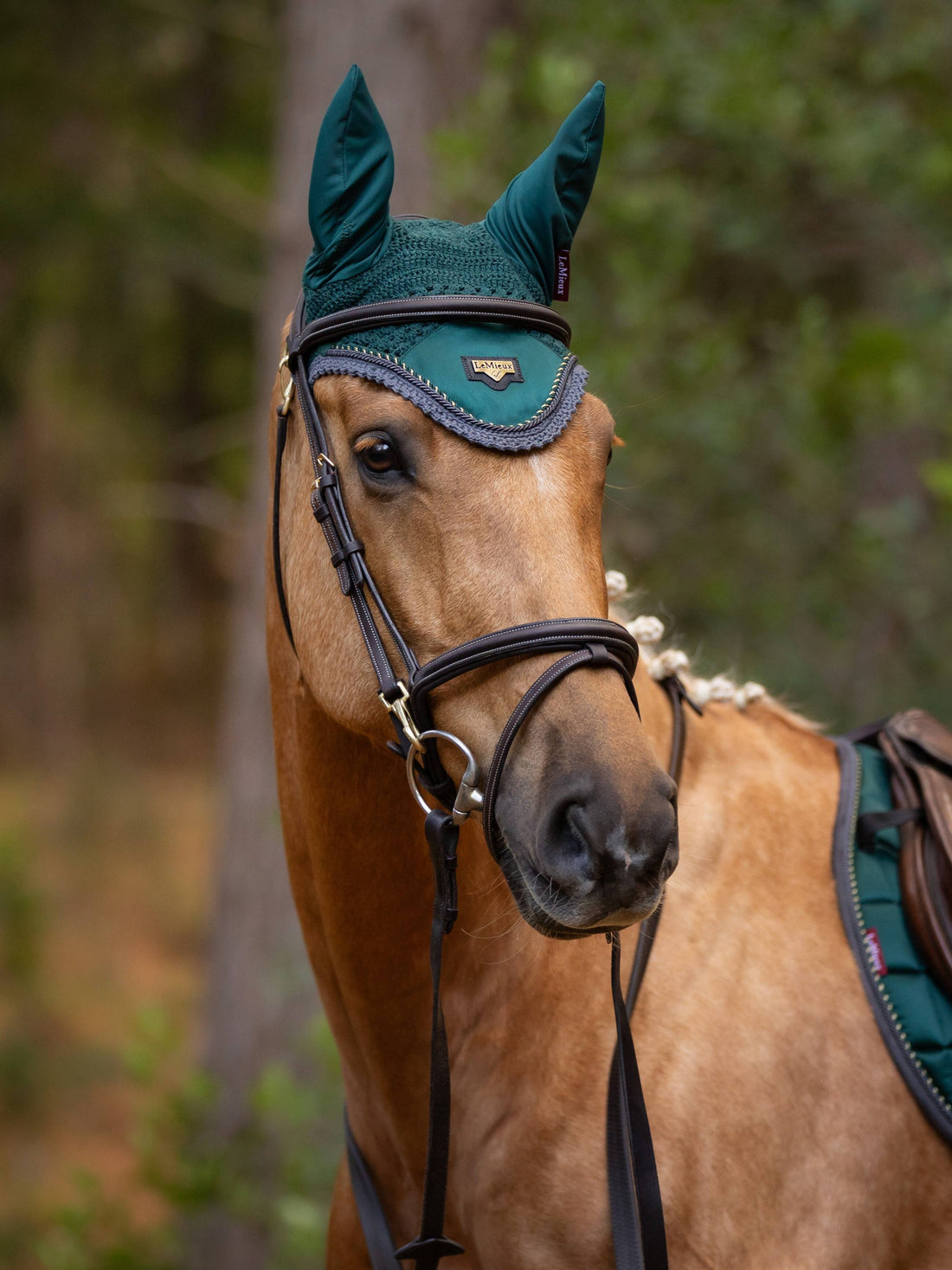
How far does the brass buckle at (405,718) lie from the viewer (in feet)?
5.52

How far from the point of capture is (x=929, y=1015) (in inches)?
79.3

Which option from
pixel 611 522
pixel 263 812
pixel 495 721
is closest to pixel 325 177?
pixel 495 721

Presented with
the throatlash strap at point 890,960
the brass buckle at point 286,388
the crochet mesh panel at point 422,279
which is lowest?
the throatlash strap at point 890,960

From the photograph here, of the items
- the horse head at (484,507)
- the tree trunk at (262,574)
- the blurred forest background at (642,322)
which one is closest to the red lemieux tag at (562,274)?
the horse head at (484,507)

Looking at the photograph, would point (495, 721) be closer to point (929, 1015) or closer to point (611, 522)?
point (929, 1015)

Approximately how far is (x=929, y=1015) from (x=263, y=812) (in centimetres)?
411

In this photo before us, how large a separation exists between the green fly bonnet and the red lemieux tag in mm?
16

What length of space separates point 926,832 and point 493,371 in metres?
1.29

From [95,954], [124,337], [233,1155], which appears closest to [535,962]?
[233,1155]

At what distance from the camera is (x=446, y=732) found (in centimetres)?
167

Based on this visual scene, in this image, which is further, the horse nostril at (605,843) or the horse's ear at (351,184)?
the horse's ear at (351,184)

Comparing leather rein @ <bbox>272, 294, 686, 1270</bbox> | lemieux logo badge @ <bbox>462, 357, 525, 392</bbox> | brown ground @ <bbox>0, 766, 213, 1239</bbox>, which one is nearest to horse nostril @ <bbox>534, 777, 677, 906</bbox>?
leather rein @ <bbox>272, 294, 686, 1270</bbox>

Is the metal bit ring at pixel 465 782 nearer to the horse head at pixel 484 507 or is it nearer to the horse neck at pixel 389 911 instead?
the horse head at pixel 484 507

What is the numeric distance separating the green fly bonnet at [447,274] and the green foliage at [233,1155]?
121 inches
